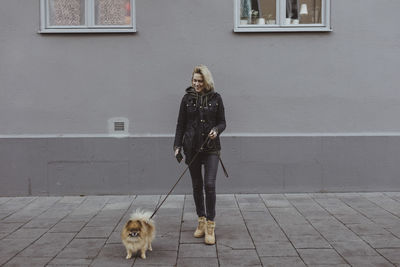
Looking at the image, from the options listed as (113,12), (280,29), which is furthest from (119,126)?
(280,29)

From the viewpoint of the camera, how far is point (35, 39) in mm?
7680

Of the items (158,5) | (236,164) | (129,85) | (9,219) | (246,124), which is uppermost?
(158,5)

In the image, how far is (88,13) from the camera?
7.80 metres

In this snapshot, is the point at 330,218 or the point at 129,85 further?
the point at 129,85

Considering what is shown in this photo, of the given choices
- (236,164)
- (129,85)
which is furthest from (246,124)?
(129,85)

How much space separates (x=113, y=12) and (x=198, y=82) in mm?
3386

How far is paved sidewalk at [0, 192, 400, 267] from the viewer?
4.72 metres

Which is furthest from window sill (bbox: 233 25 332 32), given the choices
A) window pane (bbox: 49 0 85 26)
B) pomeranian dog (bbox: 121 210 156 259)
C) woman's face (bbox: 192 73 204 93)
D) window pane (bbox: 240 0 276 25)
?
pomeranian dog (bbox: 121 210 156 259)

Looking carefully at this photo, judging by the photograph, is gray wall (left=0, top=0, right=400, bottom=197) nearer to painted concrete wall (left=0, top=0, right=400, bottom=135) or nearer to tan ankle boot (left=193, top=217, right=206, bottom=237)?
painted concrete wall (left=0, top=0, right=400, bottom=135)

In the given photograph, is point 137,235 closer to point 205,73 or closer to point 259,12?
point 205,73

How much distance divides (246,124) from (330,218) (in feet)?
7.29

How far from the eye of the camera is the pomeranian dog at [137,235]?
4.58 metres

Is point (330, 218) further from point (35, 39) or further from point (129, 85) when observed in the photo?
point (35, 39)

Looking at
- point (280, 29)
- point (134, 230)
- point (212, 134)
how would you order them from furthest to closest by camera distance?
point (280, 29), point (212, 134), point (134, 230)
